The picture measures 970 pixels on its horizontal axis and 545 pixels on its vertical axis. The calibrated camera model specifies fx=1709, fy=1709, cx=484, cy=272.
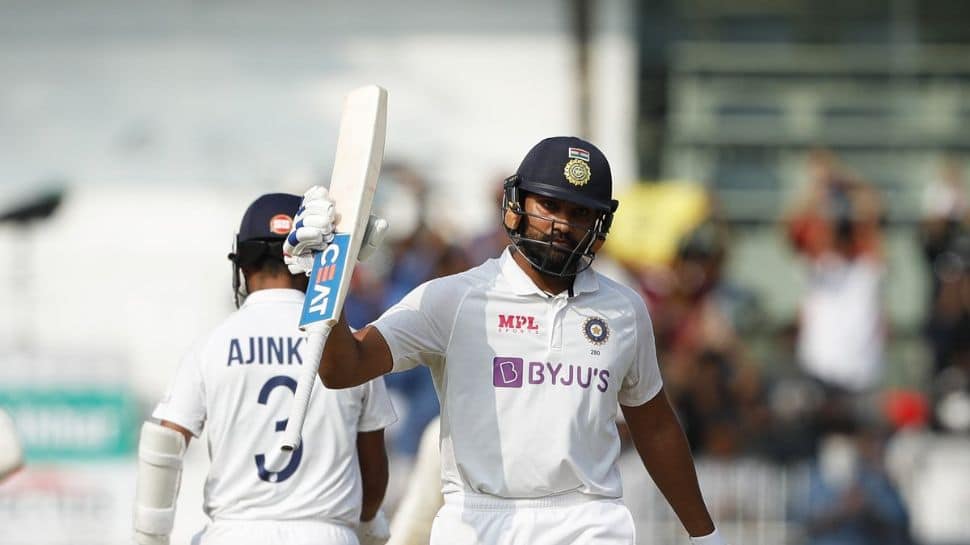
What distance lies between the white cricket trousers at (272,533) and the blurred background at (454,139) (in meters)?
6.78

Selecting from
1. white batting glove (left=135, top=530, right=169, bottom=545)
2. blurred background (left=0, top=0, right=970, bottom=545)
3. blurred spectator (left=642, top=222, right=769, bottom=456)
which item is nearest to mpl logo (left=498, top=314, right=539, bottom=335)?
white batting glove (left=135, top=530, right=169, bottom=545)

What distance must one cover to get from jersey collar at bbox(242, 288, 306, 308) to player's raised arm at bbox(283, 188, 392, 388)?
1.09 metres

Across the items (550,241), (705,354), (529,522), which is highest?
(550,241)

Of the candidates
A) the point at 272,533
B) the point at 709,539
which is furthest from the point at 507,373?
the point at 272,533

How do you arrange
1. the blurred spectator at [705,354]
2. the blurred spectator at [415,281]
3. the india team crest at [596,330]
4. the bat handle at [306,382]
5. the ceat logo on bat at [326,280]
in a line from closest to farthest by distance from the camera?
the bat handle at [306,382]
the ceat logo on bat at [326,280]
the india team crest at [596,330]
the blurred spectator at [415,281]
the blurred spectator at [705,354]

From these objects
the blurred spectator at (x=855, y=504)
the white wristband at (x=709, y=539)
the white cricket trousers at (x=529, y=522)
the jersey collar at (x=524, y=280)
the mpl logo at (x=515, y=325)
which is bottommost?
the blurred spectator at (x=855, y=504)

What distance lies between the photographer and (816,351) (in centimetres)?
1189

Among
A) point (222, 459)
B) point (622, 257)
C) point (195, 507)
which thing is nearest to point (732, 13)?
point (622, 257)

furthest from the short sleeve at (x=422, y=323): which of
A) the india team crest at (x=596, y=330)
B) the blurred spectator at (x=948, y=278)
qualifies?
the blurred spectator at (x=948, y=278)

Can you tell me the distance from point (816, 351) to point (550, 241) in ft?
24.6

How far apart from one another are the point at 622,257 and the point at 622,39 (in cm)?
297

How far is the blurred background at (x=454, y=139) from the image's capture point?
12602mm

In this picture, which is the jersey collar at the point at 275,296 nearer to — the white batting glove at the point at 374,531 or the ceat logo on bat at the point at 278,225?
the ceat logo on bat at the point at 278,225

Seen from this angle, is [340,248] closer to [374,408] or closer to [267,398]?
[267,398]
